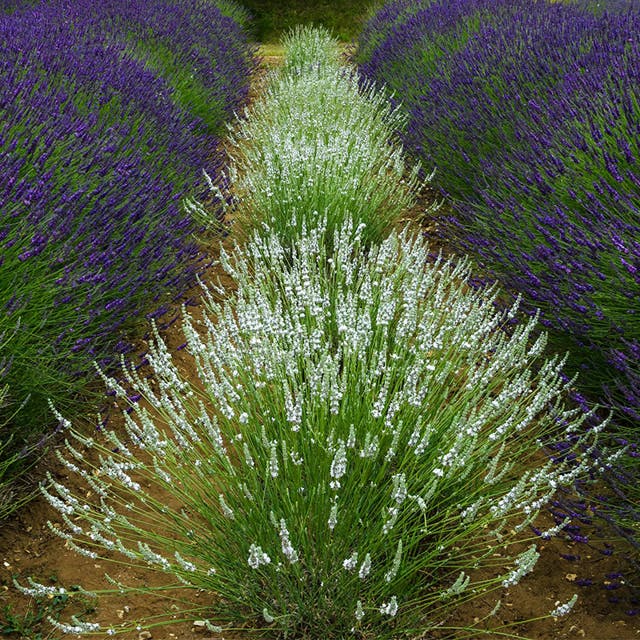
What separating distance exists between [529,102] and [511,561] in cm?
285

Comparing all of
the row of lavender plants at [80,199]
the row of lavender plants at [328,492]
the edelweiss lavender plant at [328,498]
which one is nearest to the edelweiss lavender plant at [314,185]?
the row of lavender plants at [80,199]

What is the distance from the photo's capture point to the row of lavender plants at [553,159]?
251cm

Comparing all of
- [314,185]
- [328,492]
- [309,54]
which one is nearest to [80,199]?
[314,185]

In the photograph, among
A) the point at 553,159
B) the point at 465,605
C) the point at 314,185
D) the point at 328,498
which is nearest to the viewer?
the point at 328,498

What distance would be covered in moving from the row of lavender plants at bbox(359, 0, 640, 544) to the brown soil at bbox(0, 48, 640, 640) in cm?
25

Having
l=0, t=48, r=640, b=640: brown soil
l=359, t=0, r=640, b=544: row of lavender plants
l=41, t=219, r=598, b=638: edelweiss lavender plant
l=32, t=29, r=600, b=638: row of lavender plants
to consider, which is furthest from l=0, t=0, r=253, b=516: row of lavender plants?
l=359, t=0, r=640, b=544: row of lavender plants

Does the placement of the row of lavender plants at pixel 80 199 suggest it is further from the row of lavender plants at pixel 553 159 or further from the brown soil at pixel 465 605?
the row of lavender plants at pixel 553 159

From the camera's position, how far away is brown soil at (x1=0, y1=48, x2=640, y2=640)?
1921 millimetres

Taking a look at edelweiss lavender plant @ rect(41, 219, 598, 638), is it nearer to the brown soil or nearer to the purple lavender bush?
the brown soil

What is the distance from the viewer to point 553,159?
11.1 feet

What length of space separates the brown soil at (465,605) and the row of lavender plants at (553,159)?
0.25 metres

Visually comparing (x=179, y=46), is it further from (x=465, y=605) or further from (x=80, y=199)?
(x=465, y=605)

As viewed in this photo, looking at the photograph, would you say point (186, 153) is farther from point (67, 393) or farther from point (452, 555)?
point (452, 555)

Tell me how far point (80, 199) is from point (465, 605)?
2180 millimetres
